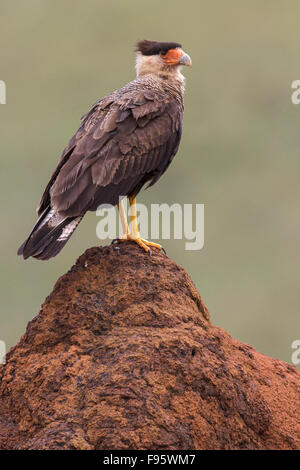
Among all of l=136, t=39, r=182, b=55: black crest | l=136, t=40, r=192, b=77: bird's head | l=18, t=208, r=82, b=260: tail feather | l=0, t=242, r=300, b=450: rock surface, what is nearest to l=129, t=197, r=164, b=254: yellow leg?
l=0, t=242, r=300, b=450: rock surface

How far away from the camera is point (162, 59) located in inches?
426

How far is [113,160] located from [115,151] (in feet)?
0.29

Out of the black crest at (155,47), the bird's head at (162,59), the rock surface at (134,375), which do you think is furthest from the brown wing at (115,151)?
the black crest at (155,47)

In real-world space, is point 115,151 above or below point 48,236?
above

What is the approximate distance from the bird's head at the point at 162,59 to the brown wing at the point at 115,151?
77 centimetres

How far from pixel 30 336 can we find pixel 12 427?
77 cm

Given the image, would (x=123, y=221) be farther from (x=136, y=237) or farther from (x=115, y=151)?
(x=115, y=151)

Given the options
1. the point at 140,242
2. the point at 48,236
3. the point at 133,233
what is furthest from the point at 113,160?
the point at 48,236

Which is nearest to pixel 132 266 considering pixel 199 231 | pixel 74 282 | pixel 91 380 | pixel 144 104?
pixel 74 282

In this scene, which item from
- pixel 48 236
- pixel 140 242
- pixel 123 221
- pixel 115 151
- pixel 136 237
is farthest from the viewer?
pixel 123 221

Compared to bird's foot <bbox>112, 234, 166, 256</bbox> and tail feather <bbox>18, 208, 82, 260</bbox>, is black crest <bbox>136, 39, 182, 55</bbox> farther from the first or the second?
tail feather <bbox>18, 208, 82, 260</bbox>

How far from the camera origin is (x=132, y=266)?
8.66 meters

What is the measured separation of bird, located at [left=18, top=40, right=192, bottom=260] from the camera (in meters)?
8.83
